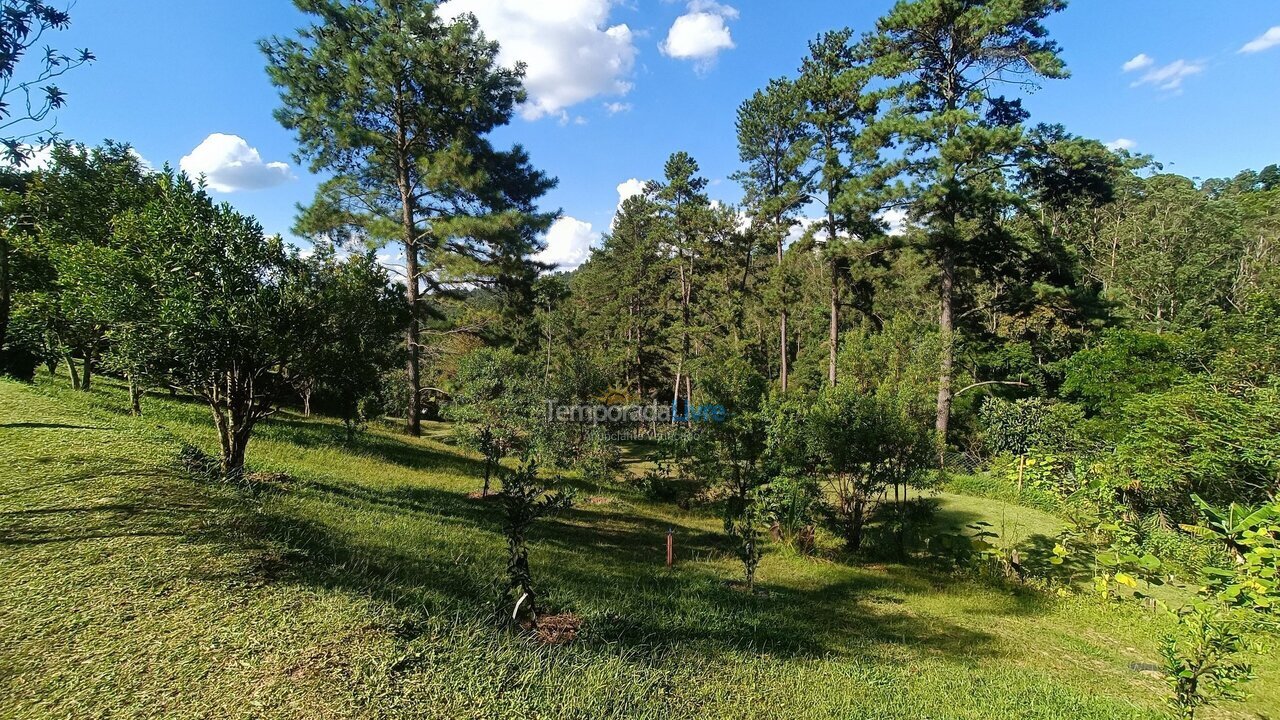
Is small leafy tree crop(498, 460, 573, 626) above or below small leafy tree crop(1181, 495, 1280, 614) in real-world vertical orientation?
below

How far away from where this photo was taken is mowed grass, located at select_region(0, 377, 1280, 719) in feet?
9.91

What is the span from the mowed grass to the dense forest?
0.92 metres

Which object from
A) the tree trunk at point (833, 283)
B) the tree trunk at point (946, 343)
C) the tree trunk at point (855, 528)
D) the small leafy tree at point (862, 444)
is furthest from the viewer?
the tree trunk at point (833, 283)

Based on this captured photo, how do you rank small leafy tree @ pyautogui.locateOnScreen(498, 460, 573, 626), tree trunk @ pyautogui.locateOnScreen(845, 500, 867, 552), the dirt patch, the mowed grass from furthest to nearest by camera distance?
tree trunk @ pyautogui.locateOnScreen(845, 500, 867, 552) < small leafy tree @ pyautogui.locateOnScreen(498, 460, 573, 626) < the dirt patch < the mowed grass

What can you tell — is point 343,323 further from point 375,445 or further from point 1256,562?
point 1256,562

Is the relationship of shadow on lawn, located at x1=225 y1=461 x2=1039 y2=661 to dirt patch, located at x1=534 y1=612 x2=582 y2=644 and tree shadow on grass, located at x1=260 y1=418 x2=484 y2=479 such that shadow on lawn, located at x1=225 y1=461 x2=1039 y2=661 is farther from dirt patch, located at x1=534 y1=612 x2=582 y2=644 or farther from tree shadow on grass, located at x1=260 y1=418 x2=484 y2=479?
tree shadow on grass, located at x1=260 y1=418 x2=484 y2=479

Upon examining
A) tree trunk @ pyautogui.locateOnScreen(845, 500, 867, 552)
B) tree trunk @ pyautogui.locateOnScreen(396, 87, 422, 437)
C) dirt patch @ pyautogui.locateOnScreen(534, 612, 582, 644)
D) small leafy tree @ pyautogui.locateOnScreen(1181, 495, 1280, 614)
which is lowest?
tree trunk @ pyautogui.locateOnScreen(845, 500, 867, 552)

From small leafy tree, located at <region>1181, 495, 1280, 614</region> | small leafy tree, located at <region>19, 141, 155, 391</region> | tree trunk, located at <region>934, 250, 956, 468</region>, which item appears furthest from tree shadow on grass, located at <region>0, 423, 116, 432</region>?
tree trunk, located at <region>934, 250, 956, 468</region>

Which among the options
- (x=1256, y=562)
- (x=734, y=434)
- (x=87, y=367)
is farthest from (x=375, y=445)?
(x=1256, y=562)

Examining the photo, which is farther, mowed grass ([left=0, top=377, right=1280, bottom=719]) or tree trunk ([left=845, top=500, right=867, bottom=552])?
tree trunk ([left=845, top=500, right=867, bottom=552])

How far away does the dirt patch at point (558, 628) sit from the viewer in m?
4.22

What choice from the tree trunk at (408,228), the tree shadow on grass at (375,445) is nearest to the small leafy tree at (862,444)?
the tree shadow on grass at (375,445)

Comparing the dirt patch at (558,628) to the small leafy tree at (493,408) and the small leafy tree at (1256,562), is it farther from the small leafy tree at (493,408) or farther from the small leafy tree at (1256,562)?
the small leafy tree at (493,408)

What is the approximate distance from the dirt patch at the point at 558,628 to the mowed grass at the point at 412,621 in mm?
182
